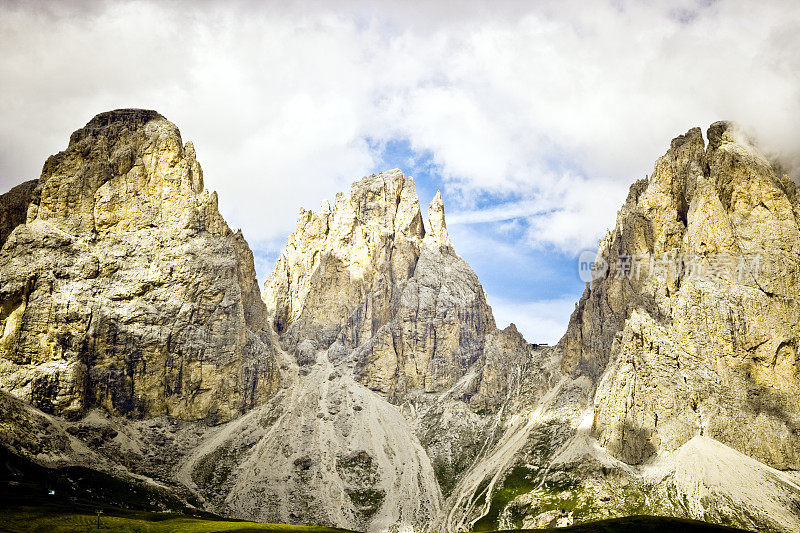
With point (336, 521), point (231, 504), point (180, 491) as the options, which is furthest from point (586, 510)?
point (180, 491)

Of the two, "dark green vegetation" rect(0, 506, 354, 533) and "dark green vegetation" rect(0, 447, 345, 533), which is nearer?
"dark green vegetation" rect(0, 506, 354, 533)

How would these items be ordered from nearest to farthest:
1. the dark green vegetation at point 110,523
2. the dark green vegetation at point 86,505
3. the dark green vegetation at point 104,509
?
the dark green vegetation at point 110,523 → the dark green vegetation at point 86,505 → the dark green vegetation at point 104,509

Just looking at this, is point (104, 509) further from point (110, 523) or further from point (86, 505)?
point (110, 523)

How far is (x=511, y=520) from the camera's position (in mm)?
188250

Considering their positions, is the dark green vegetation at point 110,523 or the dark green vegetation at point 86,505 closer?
the dark green vegetation at point 110,523

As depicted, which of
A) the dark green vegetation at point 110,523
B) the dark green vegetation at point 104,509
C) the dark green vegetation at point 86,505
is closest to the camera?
the dark green vegetation at point 110,523

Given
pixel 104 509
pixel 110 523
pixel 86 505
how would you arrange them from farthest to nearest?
pixel 104 509 → pixel 86 505 → pixel 110 523

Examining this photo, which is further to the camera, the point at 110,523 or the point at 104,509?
the point at 104,509

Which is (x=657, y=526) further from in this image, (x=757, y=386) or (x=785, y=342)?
(x=785, y=342)

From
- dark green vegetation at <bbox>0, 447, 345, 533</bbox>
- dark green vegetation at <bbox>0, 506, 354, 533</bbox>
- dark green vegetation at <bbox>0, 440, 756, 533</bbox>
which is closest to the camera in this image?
dark green vegetation at <bbox>0, 506, 354, 533</bbox>

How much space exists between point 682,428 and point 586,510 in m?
41.5

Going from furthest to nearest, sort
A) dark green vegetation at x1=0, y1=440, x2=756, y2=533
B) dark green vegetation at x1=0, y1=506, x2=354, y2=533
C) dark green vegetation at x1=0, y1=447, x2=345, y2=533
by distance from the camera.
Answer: dark green vegetation at x1=0, y1=440, x2=756, y2=533
dark green vegetation at x1=0, y1=447, x2=345, y2=533
dark green vegetation at x1=0, y1=506, x2=354, y2=533

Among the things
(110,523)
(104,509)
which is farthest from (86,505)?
(110,523)

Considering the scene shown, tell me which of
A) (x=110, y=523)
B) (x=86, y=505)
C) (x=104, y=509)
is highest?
(x=86, y=505)
